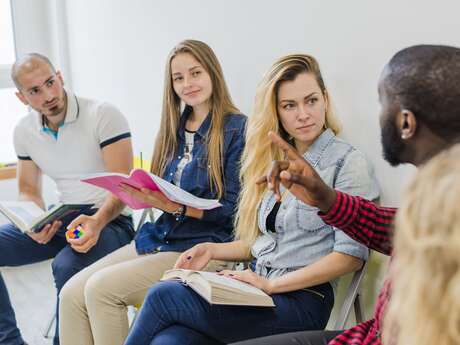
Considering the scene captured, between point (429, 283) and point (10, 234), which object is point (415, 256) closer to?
point (429, 283)

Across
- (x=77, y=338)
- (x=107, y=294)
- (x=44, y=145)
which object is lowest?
(x=77, y=338)

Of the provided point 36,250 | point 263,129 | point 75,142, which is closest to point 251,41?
point 263,129

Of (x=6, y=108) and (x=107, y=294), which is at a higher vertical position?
(x=6, y=108)

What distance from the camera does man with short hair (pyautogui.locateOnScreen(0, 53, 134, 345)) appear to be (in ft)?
7.68

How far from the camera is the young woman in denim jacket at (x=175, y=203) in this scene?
197 cm

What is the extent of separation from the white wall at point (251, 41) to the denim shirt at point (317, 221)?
17 centimetres

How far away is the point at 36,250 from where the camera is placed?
2.39 m

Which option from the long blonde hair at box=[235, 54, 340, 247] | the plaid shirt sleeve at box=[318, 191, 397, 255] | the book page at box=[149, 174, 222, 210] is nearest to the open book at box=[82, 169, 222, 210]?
the book page at box=[149, 174, 222, 210]

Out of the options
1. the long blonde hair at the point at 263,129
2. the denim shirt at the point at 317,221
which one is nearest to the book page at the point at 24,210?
the long blonde hair at the point at 263,129

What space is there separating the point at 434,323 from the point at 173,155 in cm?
158

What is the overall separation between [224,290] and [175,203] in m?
0.58

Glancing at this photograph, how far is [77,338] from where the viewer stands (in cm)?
204

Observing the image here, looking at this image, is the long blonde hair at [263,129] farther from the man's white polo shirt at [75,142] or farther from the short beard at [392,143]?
the man's white polo shirt at [75,142]

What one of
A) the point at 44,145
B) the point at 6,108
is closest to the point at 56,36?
the point at 6,108
